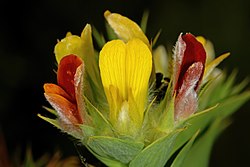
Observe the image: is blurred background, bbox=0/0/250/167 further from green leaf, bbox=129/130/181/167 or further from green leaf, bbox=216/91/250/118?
green leaf, bbox=129/130/181/167

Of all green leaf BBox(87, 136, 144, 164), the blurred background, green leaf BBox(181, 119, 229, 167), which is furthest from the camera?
the blurred background

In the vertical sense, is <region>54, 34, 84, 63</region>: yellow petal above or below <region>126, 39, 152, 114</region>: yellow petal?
above

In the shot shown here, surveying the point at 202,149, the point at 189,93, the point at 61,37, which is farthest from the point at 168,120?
the point at 61,37

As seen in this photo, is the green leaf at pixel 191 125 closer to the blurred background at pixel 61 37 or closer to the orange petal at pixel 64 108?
the orange petal at pixel 64 108

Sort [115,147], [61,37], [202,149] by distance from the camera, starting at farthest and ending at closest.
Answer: [61,37] → [202,149] → [115,147]

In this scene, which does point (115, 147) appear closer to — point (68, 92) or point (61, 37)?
point (68, 92)

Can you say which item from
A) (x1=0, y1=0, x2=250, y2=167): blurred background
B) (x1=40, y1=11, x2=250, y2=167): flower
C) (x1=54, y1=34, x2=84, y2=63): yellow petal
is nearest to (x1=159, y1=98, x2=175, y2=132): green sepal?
(x1=40, y1=11, x2=250, y2=167): flower

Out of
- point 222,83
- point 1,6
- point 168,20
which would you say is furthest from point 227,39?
point 222,83

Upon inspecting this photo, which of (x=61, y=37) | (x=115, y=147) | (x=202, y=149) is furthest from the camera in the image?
(x=61, y=37)
